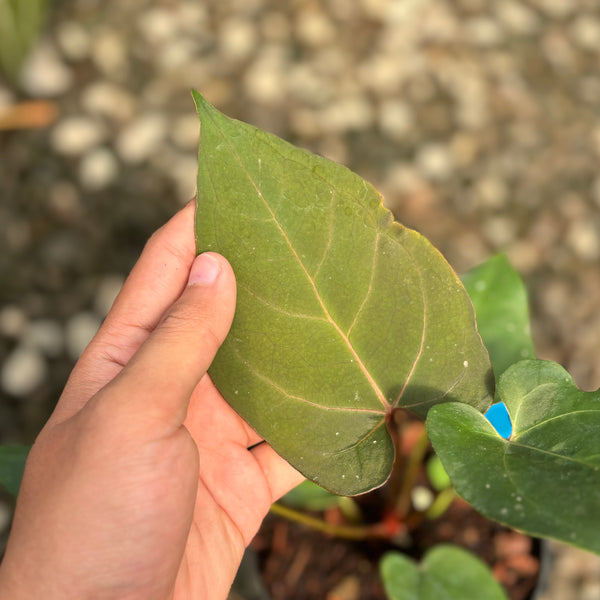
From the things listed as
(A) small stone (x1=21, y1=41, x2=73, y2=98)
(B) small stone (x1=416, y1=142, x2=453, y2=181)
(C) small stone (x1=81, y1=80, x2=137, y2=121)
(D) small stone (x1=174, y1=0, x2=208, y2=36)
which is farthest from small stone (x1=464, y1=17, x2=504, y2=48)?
(A) small stone (x1=21, y1=41, x2=73, y2=98)

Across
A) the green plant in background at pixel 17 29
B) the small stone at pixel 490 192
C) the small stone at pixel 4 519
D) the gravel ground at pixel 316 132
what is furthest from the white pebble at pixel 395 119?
the small stone at pixel 4 519

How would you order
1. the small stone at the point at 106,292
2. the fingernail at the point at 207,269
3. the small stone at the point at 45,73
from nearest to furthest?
the fingernail at the point at 207,269, the small stone at the point at 106,292, the small stone at the point at 45,73

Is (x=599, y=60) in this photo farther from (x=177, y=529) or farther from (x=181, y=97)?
(x=177, y=529)

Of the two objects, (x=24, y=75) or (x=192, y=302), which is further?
(x=24, y=75)

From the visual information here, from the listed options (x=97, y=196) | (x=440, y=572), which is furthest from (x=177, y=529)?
(x=97, y=196)

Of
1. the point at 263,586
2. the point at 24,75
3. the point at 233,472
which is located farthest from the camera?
the point at 24,75

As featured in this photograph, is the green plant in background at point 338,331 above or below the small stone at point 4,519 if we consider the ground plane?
above

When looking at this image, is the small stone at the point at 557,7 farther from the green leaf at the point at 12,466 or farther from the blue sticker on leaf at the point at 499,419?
the green leaf at the point at 12,466

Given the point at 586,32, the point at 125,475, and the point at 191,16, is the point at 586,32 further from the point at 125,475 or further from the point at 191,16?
the point at 125,475
